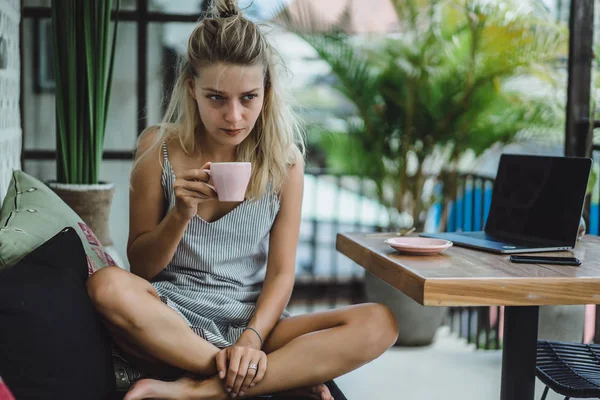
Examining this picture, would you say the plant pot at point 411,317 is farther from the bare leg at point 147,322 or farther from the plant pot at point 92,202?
the bare leg at point 147,322

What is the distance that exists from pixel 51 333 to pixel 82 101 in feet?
4.92

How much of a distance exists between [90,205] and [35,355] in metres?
1.42

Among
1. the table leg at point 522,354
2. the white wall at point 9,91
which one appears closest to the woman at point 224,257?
the table leg at point 522,354

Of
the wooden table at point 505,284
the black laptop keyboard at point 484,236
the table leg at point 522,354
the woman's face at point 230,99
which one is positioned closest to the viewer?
the wooden table at point 505,284

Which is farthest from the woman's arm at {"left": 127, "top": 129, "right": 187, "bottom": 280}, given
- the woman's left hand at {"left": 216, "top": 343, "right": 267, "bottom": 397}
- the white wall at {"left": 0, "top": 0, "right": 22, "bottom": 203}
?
the white wall at {"left": 0, "top": 0, "right": 22, "bottom": 203}

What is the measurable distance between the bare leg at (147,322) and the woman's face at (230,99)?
18.3 inches

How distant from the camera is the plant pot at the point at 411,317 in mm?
3863

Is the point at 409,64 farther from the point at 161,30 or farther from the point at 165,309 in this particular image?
the point at 165,309

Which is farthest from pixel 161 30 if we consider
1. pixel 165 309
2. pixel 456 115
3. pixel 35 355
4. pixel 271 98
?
pixel 35 355

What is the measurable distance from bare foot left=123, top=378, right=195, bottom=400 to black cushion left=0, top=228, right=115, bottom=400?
7 cm

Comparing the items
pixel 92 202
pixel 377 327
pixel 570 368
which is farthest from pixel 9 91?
pixel 570 368

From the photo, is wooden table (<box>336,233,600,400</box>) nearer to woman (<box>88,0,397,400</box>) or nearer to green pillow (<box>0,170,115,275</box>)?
woman (<box>88,0,397,400</box>)

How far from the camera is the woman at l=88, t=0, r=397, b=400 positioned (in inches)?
68.7

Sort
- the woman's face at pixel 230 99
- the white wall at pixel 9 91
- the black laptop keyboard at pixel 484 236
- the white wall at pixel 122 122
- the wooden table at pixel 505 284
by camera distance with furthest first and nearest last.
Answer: the white wall at pixel 122 122 < the white wall at pixel 9 91 < the black laptop keyboard at pixel 484 236 < the woman's face at pixel 230 99 < the wooden table at pixel 505 284
